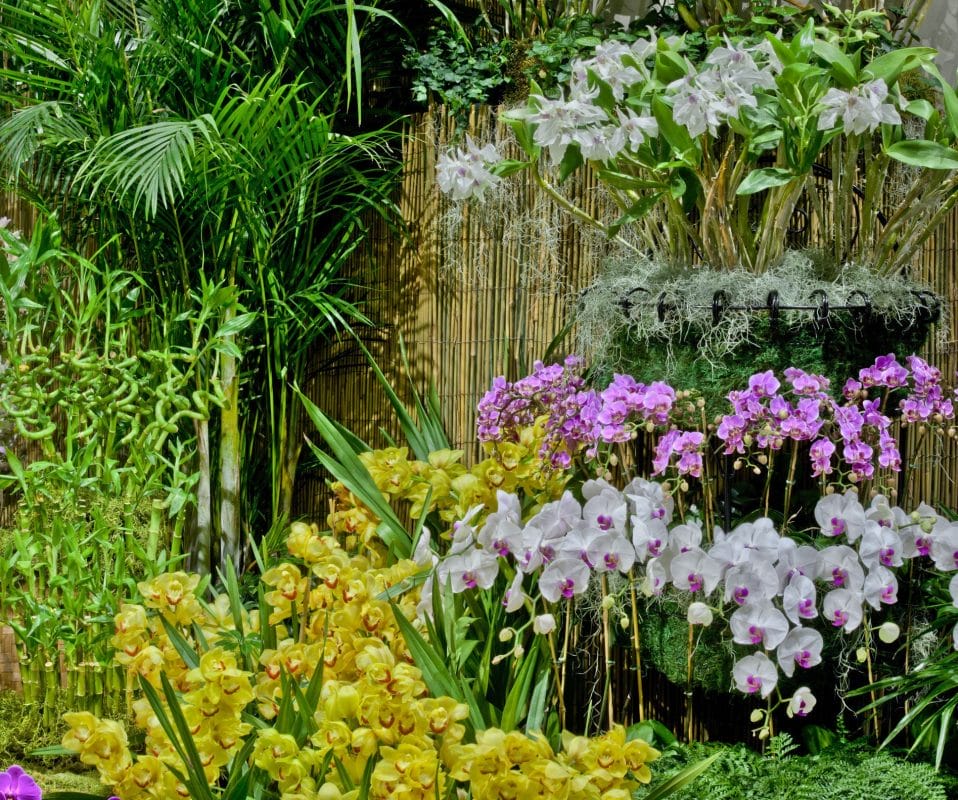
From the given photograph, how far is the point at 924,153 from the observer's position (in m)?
2.14

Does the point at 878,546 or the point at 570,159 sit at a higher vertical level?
the point at 570,159

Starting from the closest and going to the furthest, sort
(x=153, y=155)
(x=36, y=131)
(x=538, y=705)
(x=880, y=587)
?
1. (x=880, y=587)
2. (x=538, y=705)
3. (x=153, y=155)
4. (x=36, y=131)

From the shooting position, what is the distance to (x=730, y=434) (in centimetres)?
208

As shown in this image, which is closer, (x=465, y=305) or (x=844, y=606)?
(x=844, y=606)

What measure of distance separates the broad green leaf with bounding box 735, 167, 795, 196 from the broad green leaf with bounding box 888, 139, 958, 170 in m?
0.21

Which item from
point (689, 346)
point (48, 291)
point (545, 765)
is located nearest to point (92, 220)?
point (48, 291)

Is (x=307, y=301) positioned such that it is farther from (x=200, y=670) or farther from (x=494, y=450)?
(x=200, y=670)

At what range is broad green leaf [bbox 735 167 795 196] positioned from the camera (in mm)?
2146

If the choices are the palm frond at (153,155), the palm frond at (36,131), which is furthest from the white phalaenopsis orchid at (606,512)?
the palm frond at (36,131)

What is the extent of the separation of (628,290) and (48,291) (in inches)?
62.4

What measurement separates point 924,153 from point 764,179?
0.32 metres

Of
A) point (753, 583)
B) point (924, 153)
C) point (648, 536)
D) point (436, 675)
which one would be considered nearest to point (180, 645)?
point (436, 675)

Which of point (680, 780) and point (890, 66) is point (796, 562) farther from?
point (890, 66)

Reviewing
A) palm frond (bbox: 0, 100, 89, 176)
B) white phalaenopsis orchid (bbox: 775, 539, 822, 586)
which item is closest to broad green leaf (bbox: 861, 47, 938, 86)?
white phalaenopsis orchid (bbox: 775, 539, 822, 586)
